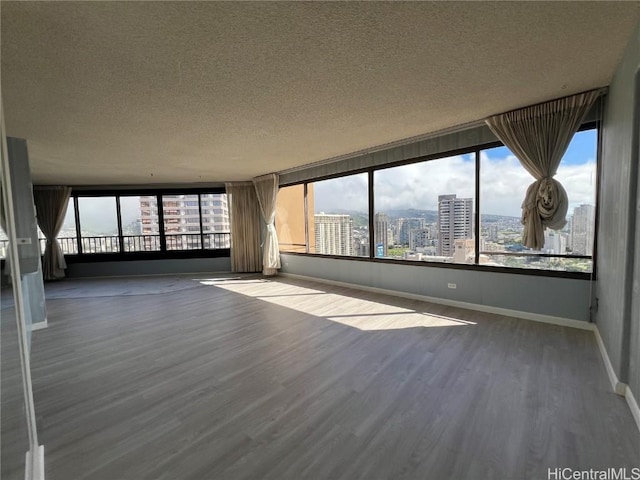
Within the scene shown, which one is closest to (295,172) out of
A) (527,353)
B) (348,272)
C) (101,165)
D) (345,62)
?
(348,272)

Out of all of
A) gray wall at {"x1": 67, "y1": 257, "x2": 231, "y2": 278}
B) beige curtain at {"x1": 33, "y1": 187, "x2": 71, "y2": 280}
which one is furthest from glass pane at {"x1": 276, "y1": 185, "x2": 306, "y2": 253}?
beige curtain at {"x1": 33, "y1": 187, "x2": 71, "y2": 280}

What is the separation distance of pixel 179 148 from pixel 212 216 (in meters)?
3.57

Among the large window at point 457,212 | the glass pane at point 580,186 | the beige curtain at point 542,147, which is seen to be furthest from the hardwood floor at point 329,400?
the beige curtain at point 542,147

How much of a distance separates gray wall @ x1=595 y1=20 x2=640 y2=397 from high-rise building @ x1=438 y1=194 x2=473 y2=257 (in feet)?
4.29

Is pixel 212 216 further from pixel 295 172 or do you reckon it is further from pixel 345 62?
pixel 345 62

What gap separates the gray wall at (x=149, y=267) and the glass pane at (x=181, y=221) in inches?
16.2

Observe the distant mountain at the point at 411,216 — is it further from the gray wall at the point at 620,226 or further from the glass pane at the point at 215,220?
the glass pane at the point at 215,220

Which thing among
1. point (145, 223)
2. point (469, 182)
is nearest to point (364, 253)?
point (469, 182)

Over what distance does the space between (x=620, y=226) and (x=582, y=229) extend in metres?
1.20

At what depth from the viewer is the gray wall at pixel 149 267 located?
690cm

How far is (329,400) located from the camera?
1.89 metres

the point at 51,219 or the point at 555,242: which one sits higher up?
the point at 51,219

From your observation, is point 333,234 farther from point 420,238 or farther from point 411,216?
point 420,238

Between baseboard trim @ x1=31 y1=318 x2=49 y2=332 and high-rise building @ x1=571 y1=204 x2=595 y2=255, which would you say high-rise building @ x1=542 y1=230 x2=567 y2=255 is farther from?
baseboard trim @ x1=31 y1=318 x2=49 y2=332
